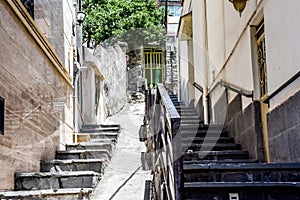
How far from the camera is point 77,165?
203 inches

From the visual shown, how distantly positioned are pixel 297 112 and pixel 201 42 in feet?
20.8

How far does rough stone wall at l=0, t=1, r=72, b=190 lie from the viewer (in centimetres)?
418

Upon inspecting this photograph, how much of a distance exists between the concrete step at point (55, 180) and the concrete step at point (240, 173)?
4.24 feet

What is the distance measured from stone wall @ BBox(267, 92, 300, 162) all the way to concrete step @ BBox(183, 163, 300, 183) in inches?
8.1

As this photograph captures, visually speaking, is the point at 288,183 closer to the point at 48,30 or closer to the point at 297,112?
the point at 297,112

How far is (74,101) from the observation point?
7949mm

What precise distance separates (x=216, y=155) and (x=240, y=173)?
1.97m

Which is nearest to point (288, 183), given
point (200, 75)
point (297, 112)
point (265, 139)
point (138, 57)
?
point (297, 112)

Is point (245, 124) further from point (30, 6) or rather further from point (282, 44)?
point (30, 6)

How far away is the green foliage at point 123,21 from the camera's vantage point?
747 inches

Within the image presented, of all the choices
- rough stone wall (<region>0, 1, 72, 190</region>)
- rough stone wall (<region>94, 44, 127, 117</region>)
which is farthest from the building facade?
rough stone wall (<region>94, 44, 127, 117</region>)

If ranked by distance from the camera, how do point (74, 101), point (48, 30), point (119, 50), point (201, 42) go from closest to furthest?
1. point (48, 30)
2. point (74, 101)
3. point (201, 42)
4. point (119, 50)

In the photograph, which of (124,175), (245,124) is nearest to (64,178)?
(124,175)

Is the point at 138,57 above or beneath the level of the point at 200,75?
above
